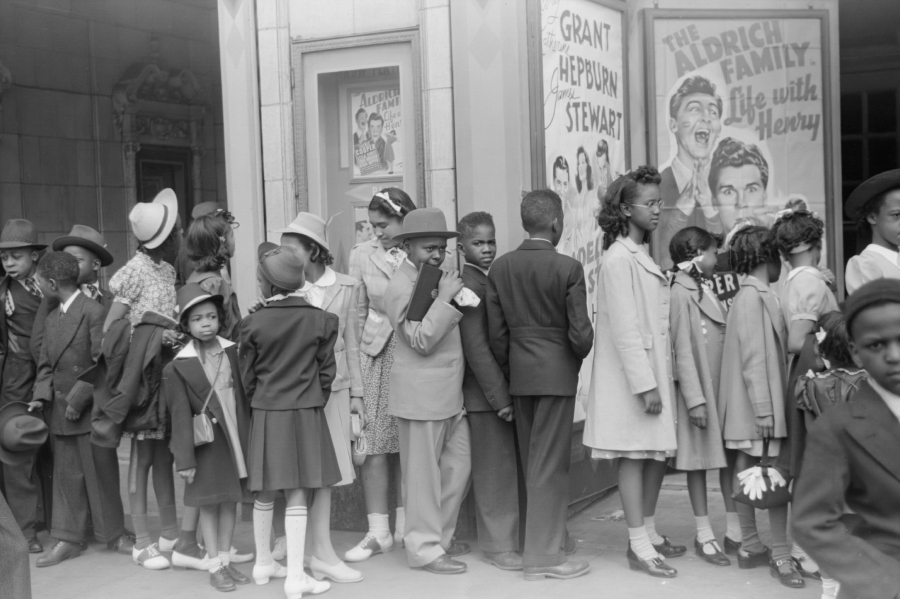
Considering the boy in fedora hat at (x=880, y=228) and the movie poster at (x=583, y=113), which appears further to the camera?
the movie poster at (x=583, y=113)

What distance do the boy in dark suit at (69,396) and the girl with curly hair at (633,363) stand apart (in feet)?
9.34

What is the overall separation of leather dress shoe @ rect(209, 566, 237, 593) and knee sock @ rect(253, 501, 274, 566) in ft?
0.55

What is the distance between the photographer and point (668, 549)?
5379 millimetres

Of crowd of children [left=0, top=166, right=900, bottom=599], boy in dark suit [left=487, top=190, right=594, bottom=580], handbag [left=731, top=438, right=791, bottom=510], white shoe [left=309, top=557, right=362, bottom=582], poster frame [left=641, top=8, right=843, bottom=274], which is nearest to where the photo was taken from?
handbag [left=731, top=438, right=791, bottom=510]

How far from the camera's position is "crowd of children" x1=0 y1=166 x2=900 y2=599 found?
16.3 ft

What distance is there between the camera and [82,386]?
19.0 feet

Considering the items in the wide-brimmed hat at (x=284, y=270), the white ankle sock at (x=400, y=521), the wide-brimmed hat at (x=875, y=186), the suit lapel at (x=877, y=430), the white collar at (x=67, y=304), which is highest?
the wide-brimmed hat at (x=875, y=186)

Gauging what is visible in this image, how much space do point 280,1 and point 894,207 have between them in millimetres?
4017

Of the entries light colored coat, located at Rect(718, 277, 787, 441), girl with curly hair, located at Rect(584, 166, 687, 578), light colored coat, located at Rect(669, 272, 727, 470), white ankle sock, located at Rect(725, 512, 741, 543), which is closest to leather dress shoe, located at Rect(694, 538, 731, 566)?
white ankle sock, located at Rect(725, 512, 741, 543)

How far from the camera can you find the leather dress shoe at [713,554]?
522cm

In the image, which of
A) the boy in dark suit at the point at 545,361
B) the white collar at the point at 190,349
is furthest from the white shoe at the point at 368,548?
the white collar at the point at 190,349

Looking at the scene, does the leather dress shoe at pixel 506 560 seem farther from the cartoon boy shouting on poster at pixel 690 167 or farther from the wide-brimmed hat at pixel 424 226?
the cartoon boy shouting on poster at pixel 690 167

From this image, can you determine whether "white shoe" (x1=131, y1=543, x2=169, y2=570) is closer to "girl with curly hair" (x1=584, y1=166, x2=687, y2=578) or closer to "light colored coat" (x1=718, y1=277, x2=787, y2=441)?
"girl with curly hair" (x1=584, y1=166, x2=687, y2=578)

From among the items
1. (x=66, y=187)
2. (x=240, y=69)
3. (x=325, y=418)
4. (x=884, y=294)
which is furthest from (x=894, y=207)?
(x=66, y=187)
